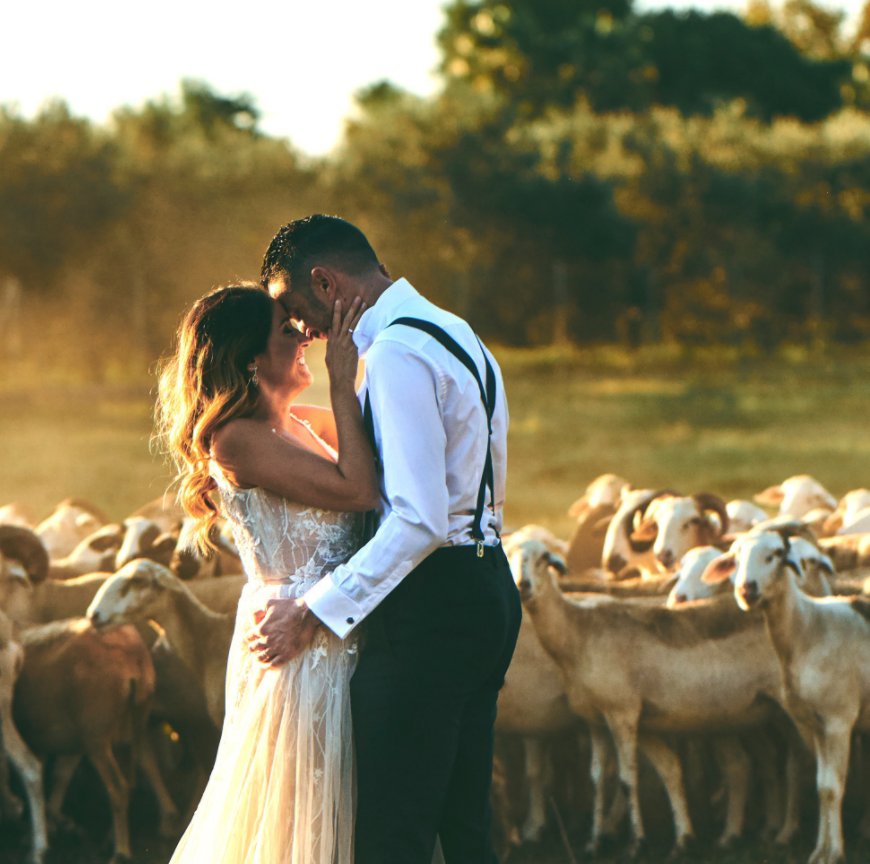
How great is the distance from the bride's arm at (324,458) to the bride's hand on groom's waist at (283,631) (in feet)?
0.89

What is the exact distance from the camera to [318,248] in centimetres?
397

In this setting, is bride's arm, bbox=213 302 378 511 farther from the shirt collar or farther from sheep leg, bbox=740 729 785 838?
sheep leg, bbox=740 729 785 838

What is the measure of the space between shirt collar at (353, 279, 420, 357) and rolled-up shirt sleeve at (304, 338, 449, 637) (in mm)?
143

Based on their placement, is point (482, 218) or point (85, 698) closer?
point (85, 698)

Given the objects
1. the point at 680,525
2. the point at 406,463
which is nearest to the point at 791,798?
the point at 680,525

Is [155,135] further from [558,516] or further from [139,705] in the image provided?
[139,705]

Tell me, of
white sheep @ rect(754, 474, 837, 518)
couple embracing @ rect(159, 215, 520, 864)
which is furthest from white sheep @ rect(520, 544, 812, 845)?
white sheep @ rect(754, 474, 837, 518)

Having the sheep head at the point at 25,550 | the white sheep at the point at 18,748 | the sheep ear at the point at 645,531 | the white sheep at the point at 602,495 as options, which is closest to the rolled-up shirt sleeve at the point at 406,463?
the white sheep at the point at 18,748

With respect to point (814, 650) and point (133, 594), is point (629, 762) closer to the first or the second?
point (814, 650)

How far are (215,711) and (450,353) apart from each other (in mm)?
4029

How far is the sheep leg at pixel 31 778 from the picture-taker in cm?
715

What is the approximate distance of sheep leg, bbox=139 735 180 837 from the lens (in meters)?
7.61

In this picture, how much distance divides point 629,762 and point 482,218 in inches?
1083

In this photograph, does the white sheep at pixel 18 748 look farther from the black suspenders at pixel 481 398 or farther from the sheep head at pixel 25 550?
the black suspenders at pixel 481 398
